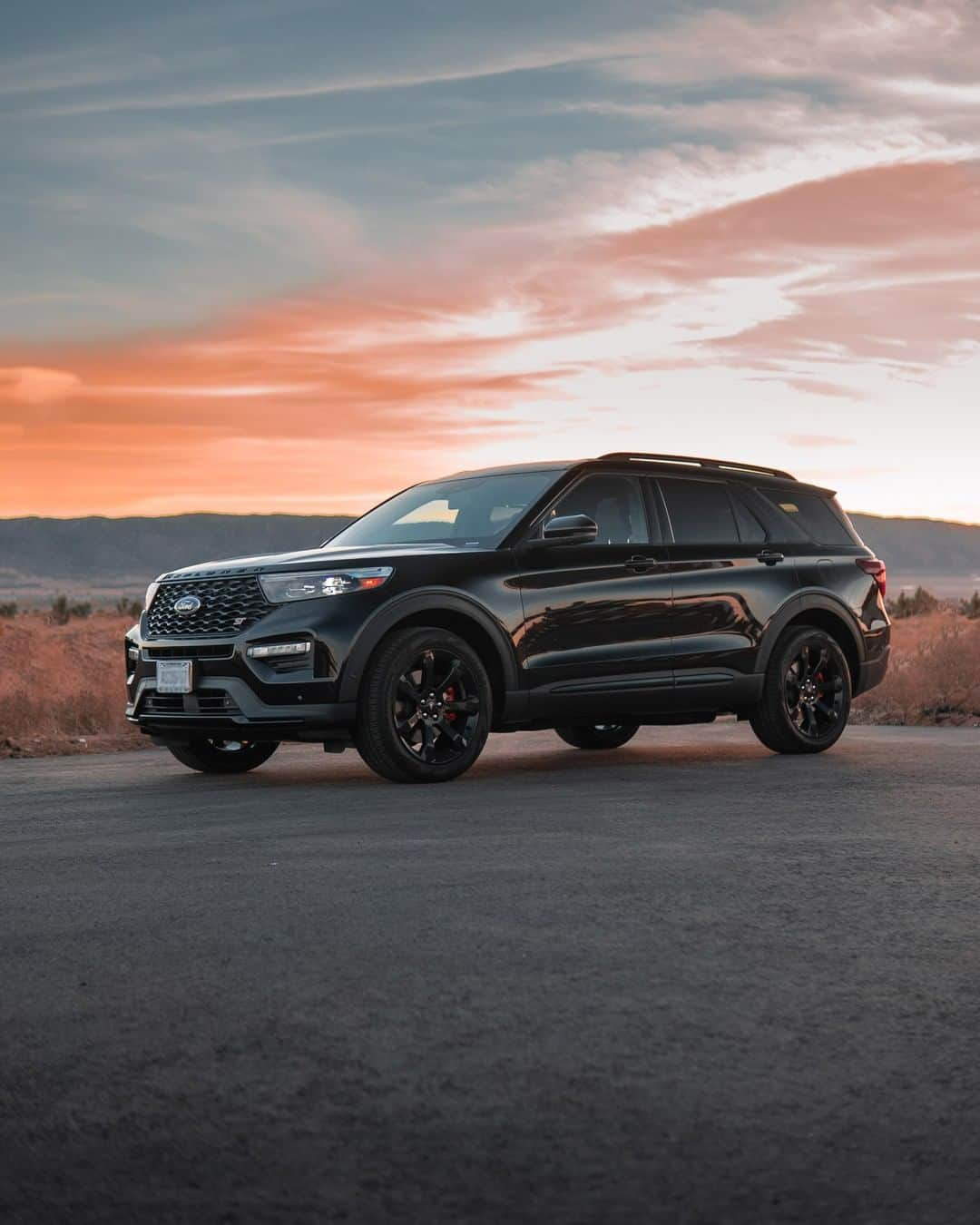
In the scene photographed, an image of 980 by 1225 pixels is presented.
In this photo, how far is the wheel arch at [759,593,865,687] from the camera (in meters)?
13.5

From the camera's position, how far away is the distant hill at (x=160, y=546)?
159 m

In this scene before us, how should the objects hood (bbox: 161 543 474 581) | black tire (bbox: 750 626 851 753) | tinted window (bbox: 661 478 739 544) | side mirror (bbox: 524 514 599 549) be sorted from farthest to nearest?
black tire (bbox: 750 626 851 753), tinted window (bbox: 661 478 739 544), side mirror (bbox: 524 514 599 549), hood (bbox: 161 543 474 581)

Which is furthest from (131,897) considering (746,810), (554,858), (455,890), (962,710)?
(962,710)

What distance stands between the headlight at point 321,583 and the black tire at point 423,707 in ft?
1.20

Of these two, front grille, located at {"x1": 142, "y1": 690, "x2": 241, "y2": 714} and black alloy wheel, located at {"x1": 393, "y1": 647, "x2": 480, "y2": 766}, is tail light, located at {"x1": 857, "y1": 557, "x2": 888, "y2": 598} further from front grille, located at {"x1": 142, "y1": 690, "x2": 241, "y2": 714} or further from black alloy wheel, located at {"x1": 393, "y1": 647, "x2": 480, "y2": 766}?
front grille, located at {"x1": 142, "y1": 690, "x2": 241, "y2": 714}

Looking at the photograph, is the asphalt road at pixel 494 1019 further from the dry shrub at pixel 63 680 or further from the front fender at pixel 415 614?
the dry shrub at pixel 63 680

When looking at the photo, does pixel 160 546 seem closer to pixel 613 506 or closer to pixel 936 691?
pixel 936 691

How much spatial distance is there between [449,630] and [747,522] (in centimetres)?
298

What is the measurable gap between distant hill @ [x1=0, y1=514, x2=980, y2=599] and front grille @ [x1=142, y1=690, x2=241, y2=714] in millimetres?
139190

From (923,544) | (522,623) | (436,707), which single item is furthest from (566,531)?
(923,544)

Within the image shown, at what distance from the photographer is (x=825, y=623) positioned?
46.4 ft

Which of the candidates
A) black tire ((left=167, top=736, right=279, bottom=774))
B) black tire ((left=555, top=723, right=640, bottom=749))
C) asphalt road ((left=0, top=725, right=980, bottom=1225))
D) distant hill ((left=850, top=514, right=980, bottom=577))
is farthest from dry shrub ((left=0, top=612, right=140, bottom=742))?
distant hill ((left=850, top=514, right=980, bottom=577))

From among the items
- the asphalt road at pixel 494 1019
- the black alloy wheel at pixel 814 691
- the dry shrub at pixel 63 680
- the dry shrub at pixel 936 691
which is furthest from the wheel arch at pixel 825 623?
the dry shrub at pixel 63 680

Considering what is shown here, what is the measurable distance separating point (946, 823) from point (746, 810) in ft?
3.63
